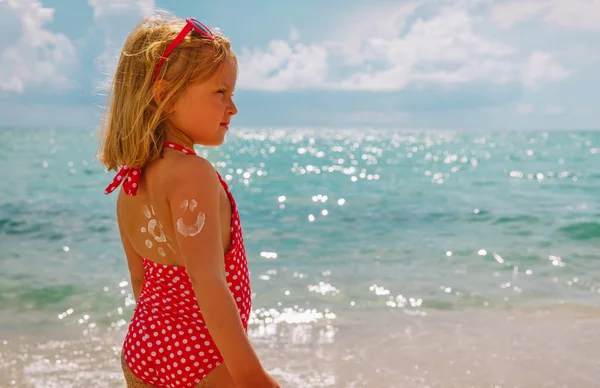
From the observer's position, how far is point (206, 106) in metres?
1.84

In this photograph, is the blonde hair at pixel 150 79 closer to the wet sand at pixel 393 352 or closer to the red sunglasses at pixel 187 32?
the red sunglasses at pixel 187 32

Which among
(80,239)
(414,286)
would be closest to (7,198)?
(80,239)

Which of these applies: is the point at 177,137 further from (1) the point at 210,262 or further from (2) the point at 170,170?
(1) the point at 210,262

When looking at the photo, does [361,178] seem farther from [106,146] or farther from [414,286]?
[106,146]

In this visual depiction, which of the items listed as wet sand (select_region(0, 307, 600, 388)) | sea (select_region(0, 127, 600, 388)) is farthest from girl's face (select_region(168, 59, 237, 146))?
wet sand (select_region(0, 307, 600, 388))

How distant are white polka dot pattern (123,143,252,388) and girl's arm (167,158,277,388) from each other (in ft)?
0.46

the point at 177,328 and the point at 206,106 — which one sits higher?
the point at 206,106

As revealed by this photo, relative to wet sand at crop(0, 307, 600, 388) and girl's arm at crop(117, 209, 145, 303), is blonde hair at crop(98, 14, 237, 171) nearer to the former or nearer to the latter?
girl's arm at crop(117, 209, 145, 303)

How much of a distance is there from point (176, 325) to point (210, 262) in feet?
0.96

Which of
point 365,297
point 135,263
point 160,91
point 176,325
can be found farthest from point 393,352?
point 160,91

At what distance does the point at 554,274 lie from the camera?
800 centimetres

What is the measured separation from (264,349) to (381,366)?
38.1 inches

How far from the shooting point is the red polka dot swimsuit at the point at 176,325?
1806 mm

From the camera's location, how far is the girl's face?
1.82 metres
